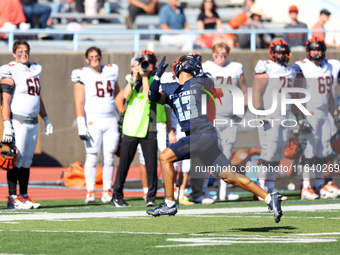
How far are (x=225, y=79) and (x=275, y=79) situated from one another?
2.29 ft

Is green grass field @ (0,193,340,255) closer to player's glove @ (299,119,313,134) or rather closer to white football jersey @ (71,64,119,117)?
white football jersey @ (71,64,119,117)

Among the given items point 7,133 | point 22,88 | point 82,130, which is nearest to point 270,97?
point 82,130

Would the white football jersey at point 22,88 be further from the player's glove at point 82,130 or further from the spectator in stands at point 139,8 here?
the spectator in stands at point 139,8

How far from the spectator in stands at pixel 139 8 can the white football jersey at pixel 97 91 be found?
9195mm

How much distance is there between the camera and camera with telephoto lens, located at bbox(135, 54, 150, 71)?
32.7 ft

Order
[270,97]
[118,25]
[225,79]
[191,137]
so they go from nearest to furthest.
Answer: [191,137], [225,79], [270,97], [118,25]

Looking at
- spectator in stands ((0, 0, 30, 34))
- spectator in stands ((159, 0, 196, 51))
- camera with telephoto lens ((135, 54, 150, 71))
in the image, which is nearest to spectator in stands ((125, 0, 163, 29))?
spectator in stands ((159, 0, 196, 51))

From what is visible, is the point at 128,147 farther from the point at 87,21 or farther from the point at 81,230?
the point at 87,21

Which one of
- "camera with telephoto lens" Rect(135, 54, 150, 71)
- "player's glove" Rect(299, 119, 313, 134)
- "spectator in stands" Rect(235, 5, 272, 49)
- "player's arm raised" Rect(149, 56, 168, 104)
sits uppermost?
"spectator in stands" Rect(235, 5, 272, 49)

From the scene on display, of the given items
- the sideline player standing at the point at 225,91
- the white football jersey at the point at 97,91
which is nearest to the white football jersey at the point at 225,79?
the sideline player standing at the point at 225,91

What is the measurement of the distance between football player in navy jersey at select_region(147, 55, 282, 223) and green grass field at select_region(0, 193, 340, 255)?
1.09ft

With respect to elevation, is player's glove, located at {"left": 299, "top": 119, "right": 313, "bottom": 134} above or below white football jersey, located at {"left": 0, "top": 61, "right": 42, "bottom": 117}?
below

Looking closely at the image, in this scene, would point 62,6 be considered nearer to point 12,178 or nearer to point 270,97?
point 270,97

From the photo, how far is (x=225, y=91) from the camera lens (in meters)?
11.8
